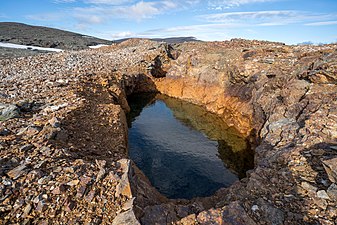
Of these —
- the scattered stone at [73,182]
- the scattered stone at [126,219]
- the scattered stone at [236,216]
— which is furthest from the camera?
the scattered stone at [73,182]

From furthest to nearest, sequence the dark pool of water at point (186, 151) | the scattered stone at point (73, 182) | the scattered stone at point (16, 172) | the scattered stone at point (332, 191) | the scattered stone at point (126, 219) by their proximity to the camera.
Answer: the dark pool of water at point (186, 151), the scattered stone at point (73, 182), the scattered stone at point (16, 172), the scattered stone at point (332, 191), the scattered stone at point (126, 219)

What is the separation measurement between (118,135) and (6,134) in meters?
4.08

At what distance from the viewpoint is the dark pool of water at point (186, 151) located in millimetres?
10344

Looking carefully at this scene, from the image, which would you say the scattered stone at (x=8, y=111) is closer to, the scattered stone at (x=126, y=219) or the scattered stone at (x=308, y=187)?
the scattered stone at (x=126, y=219)

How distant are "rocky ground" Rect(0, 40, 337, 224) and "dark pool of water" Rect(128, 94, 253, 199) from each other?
187 cm

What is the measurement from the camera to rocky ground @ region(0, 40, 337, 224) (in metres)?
5.00

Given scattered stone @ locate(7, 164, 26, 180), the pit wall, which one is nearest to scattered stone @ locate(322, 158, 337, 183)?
scattered stone @ locate(7, 164, 26, 180)

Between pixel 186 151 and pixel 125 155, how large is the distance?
542 cm

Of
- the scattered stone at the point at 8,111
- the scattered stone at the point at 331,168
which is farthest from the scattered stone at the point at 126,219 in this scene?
the scattered stone at the point at 8,111

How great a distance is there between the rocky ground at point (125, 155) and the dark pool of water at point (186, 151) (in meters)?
1.87

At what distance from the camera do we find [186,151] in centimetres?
1309

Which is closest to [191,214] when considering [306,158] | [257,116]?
[306,158]

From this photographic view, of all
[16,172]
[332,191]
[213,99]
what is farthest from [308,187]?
[213,99]

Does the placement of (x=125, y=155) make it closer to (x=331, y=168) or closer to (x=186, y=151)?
(x=186, y=151)
